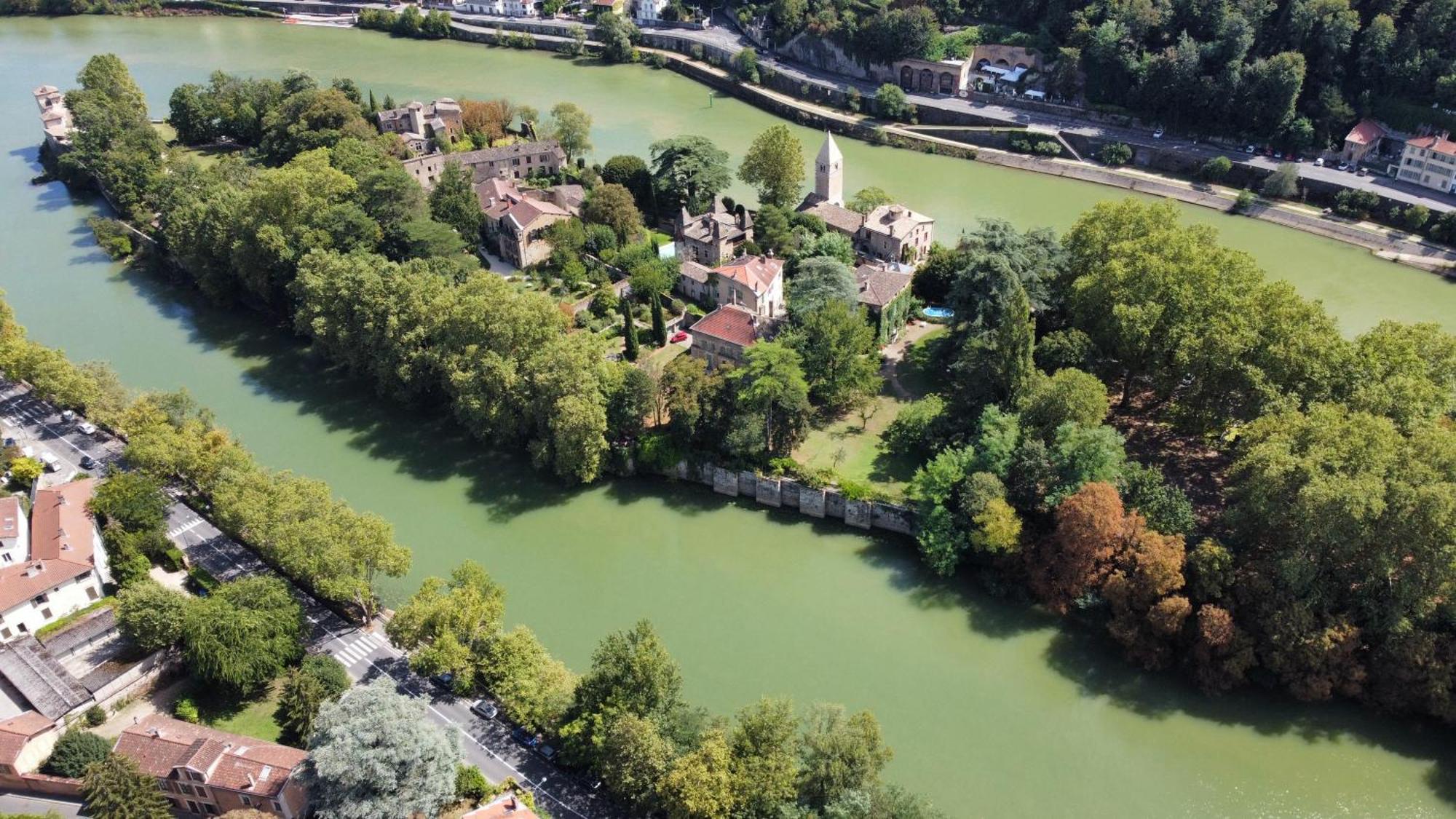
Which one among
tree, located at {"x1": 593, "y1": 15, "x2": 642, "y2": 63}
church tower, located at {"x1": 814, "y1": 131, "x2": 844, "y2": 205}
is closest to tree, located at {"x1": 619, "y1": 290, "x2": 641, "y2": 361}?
church tower, located at {"x1": 814, "y1": 131, "x2": 844, "y2": 205}

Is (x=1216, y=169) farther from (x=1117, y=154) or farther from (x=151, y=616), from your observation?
(x=151, y=616)

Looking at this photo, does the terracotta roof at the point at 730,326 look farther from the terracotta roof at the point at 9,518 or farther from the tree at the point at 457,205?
the terracotta roof at the point at 9,518

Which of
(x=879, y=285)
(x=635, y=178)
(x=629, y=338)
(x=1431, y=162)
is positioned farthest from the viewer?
(x=635, y=178)

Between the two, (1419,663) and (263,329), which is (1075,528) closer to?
(1419,663)

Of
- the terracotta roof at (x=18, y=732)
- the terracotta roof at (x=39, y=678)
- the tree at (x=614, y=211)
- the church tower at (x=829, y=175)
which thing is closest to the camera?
the terracotta roof at (x=18, y=732)

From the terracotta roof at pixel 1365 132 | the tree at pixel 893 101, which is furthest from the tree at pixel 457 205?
the terracotta roof at pixel 1365 132

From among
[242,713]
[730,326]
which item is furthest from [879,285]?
[242,713]
